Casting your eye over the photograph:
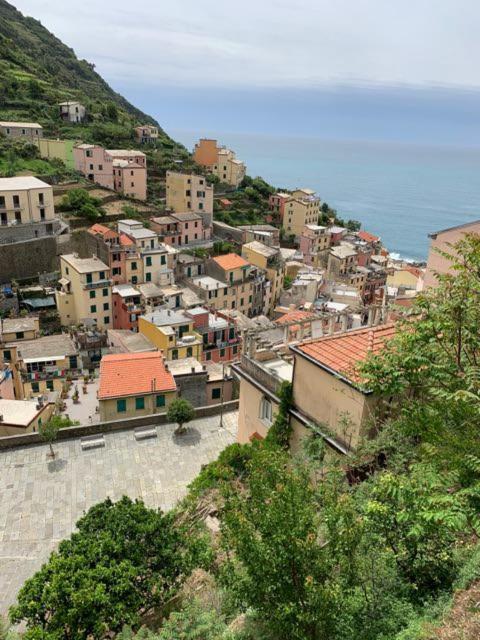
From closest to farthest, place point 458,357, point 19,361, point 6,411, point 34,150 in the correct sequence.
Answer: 1. point 458,357
2. point 6,411
3. point 19,361
4. point 34,150

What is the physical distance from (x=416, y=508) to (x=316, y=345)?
548 cm

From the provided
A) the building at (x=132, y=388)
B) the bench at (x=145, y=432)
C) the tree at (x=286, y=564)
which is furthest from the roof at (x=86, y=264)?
the tree at (x=286, y=564)

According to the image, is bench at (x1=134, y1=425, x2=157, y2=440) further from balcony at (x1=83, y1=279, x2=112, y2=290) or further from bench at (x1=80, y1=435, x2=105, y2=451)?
balcony at (x1=83, y1=279, x2=112, y2=290)

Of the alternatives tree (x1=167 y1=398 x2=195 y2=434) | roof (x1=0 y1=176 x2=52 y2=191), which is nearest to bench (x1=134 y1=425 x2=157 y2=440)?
tree (x1=167 y1=398 x2=195 y2=434)

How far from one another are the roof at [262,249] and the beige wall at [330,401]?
135ft

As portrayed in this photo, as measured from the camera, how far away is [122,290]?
39.5 metres

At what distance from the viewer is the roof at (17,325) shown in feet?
110

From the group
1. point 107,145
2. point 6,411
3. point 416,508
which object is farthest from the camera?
point 107,145

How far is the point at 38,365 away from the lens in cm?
3022

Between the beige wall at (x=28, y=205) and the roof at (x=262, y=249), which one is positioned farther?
the roof at (x=262, y=249)

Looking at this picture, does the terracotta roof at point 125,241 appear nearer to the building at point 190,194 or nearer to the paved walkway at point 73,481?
the building at point 190,194

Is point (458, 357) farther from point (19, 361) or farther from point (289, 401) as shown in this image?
point (19, 361)

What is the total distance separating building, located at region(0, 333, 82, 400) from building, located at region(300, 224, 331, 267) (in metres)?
38.6

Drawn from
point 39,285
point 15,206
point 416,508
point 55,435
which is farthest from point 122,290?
point 416,508
